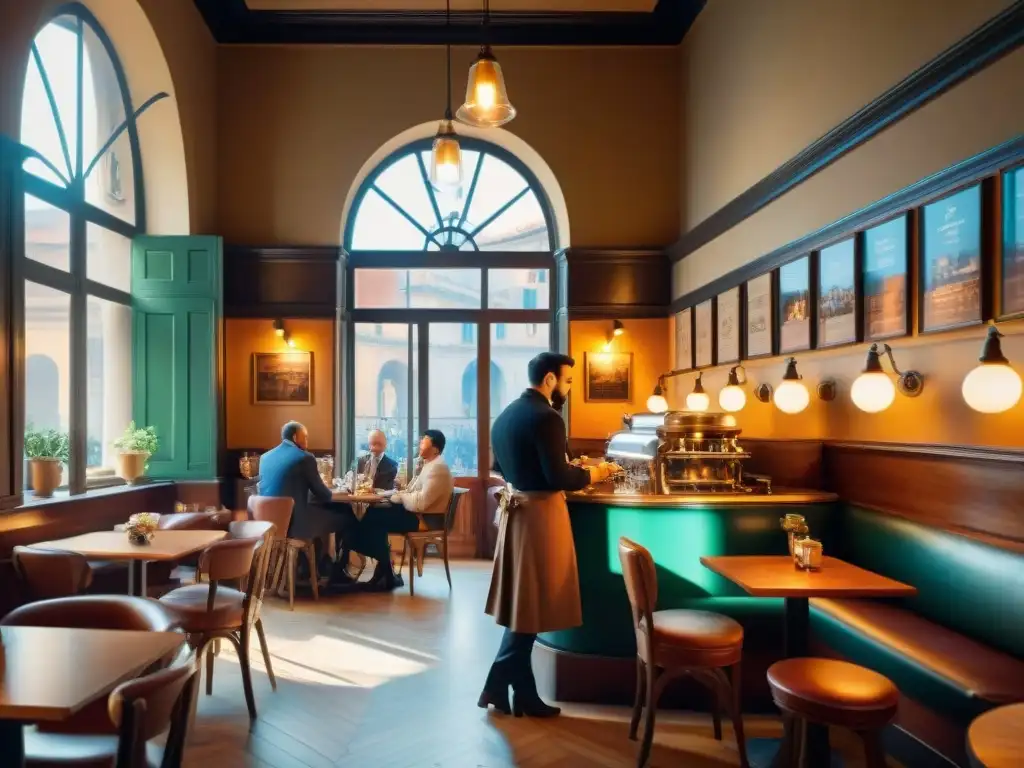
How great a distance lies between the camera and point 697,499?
4023 millimetres

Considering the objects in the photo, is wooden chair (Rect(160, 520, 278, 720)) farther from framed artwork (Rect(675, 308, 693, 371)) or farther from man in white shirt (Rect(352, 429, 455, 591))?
framed artwork (Rect(675, 308, 693, 371))

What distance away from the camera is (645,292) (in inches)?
311

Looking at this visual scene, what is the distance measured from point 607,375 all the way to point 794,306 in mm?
3045

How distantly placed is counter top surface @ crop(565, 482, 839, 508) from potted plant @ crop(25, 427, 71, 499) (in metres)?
3.45

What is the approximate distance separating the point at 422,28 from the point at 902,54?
5.24 metres

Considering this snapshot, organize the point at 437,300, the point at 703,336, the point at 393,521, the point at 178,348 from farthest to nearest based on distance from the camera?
1. the point at 437,300
2. the point at 178,348
3. the point at 703,336
4. the point at 393,521

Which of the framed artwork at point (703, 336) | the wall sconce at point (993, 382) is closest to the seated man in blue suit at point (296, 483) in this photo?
the framed artwork at point (703, 336)

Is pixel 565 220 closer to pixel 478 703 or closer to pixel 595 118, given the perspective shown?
pixel 595 118

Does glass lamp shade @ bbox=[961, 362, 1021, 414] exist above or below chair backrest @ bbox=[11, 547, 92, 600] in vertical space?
above

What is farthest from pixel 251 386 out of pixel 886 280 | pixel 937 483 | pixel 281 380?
pixel 937 483

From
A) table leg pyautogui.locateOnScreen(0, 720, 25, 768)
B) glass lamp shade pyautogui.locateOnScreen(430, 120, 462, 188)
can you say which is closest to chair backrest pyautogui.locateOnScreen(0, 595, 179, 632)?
table leg pyautogui.locateOnScreen(0, 720, 25, 768)

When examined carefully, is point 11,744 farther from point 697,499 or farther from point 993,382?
point 993,382

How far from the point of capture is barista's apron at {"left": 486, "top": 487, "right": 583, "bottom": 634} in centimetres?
365

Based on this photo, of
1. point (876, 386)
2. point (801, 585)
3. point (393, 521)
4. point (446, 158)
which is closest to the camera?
point (801, 585)
